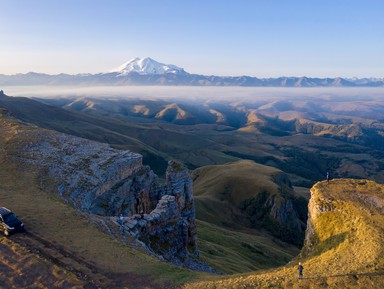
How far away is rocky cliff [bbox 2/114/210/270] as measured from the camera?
60969 millimetres

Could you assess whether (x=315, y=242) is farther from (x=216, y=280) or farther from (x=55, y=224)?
(x=55, y=224)

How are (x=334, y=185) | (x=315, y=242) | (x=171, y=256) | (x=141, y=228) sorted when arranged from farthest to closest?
(x=171, y=256) → (x=141, y=228) → (x=334, y=185) → (x=315, y=242)

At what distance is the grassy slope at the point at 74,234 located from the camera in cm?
3697

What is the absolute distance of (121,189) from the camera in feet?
268

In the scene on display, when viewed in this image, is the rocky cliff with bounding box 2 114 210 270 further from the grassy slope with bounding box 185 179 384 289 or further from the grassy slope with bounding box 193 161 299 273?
the grassy slope with bounding box 185 179 384 289

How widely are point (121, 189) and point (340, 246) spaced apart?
54832 millimetres

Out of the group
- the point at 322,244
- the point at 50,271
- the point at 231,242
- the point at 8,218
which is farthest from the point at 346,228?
the point at 231,242

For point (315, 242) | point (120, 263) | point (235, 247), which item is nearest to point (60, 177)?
point (120, 263)

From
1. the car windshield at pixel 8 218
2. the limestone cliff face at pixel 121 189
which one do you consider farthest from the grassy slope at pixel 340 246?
the car windshield at pixel 8 218

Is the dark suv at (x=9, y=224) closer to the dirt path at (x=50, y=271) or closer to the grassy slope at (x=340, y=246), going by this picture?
the dirt path at (x=50, y=271)

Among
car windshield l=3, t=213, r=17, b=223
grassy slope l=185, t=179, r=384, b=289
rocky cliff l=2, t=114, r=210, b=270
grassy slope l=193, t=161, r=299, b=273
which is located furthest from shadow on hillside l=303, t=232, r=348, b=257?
car windshield l=3, t=213, r=17, b=223

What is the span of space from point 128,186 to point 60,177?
60.0 feet

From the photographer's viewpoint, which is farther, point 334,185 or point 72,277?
point 334,185

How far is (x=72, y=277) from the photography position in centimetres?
3431
